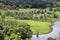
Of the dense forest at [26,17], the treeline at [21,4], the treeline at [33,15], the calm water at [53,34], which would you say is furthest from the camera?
the treeline at [21,4]

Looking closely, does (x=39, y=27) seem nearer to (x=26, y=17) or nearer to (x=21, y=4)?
(x=26, y=17)

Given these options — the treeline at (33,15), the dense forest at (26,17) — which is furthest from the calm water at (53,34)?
the treeline at (33,15)

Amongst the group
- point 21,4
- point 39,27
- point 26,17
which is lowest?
point 39,27

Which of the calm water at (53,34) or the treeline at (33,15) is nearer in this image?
the calm water at (53,34)

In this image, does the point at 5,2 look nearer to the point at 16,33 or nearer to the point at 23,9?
the point at 23,9

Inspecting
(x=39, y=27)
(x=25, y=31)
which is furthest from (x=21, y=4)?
(x=25, y=31)

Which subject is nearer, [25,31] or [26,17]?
[25,31]

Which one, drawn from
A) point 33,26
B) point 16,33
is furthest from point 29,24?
point 16,33

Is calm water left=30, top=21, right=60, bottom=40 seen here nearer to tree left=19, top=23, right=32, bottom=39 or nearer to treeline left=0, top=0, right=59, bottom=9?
tree left=19, top=23, right=32, bottom=39

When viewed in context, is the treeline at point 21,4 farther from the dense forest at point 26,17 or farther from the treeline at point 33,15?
the treeline at point 33,15

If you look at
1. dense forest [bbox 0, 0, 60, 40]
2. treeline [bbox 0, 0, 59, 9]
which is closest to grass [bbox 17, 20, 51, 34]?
dense forest [bbox 0, 0, 60, 40]

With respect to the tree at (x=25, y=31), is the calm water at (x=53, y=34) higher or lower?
lower
